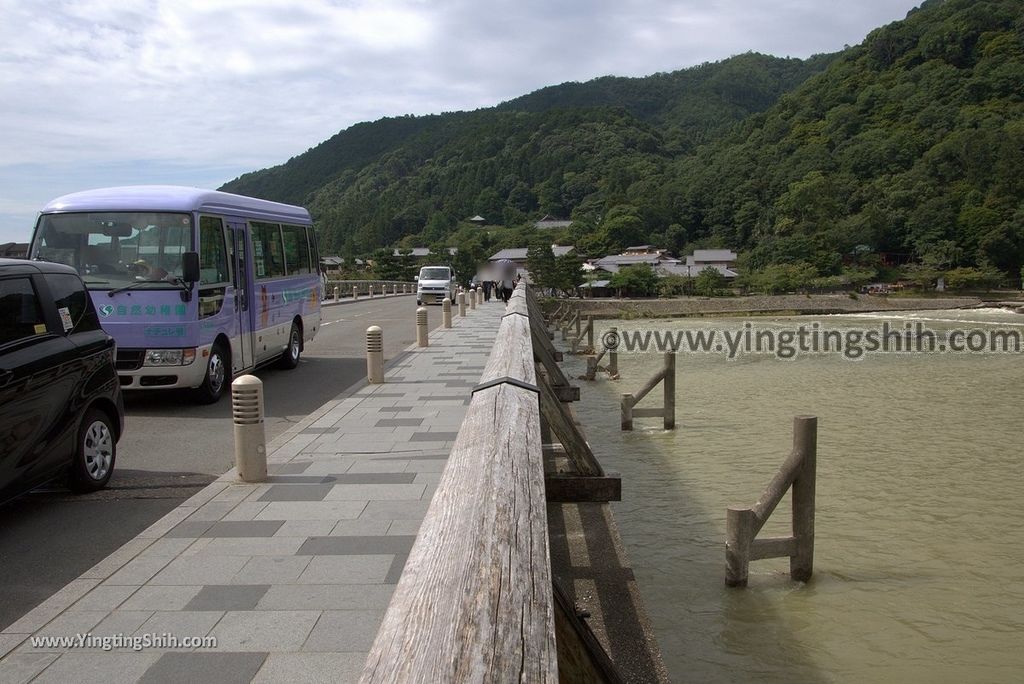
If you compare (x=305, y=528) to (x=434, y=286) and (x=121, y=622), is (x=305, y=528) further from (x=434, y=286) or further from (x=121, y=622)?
(x=434, y=286)

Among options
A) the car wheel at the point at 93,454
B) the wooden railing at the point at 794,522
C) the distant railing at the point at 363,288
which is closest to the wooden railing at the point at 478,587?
→ the wooden railing at the point at 794,522

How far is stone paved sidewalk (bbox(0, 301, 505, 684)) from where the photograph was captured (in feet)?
11.7

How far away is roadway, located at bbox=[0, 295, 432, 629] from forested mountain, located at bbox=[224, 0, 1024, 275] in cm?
6966

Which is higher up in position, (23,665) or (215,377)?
(215,377)

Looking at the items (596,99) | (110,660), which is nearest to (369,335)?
(110,660)

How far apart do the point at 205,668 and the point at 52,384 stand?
3143 mm

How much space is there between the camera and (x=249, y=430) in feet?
21.4

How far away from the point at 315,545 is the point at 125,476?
293cm

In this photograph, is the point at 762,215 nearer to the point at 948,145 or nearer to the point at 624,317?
the point at 948,145

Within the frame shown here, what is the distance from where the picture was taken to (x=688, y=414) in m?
16.2

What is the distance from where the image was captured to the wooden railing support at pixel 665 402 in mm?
13727

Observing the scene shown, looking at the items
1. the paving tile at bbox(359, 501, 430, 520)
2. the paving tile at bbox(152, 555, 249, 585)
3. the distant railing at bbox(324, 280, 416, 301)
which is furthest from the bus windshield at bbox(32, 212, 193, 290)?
the distant railing at bbox(324, 280, 416, 301)

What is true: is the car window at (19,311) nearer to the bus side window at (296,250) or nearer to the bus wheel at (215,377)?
the bus wheel at (215,377)

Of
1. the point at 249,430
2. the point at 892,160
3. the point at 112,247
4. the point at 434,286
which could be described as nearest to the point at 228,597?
the point at 249,430
